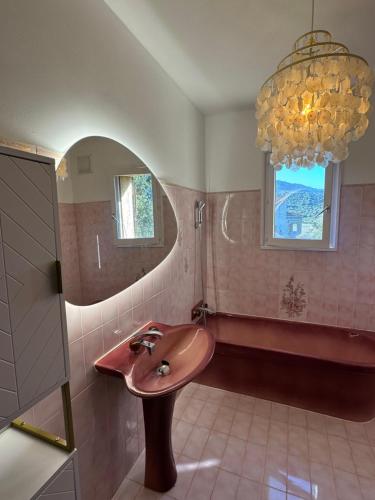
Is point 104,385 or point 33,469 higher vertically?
point 33,469

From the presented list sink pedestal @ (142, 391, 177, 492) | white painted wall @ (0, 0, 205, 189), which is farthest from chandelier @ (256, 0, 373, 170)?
sink pedestal @ (142, 391, 177, 492)


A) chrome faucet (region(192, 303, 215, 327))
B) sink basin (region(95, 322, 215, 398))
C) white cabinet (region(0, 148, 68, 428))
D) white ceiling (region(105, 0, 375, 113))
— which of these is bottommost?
chrome faucet (region(192, 303, 215, 327))

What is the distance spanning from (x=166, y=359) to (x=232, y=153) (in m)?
2.10

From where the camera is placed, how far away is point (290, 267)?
8.90 feet

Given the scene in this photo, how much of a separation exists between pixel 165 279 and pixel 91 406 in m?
0.96

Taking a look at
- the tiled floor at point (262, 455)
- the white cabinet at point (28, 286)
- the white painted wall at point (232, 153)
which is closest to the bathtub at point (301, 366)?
the tiled floor at point (262, 455)

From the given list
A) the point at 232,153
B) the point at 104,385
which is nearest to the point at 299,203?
the point at 232,153

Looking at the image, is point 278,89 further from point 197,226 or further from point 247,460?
point 247,460

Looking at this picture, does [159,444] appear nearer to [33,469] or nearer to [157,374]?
[157,374]

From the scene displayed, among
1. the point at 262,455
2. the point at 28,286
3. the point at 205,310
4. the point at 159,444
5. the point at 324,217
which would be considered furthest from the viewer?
the point at 205,310

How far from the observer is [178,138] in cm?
221

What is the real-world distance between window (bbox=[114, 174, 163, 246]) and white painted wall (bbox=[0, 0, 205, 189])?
0.16 meters

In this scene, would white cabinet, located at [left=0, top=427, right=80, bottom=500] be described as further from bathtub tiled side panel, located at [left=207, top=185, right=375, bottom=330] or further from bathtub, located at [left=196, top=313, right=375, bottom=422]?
bathtub tiled side panel, located at [left=207, top=185, right=375, bottom=330]

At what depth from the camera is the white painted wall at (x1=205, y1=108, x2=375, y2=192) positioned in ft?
8.86
